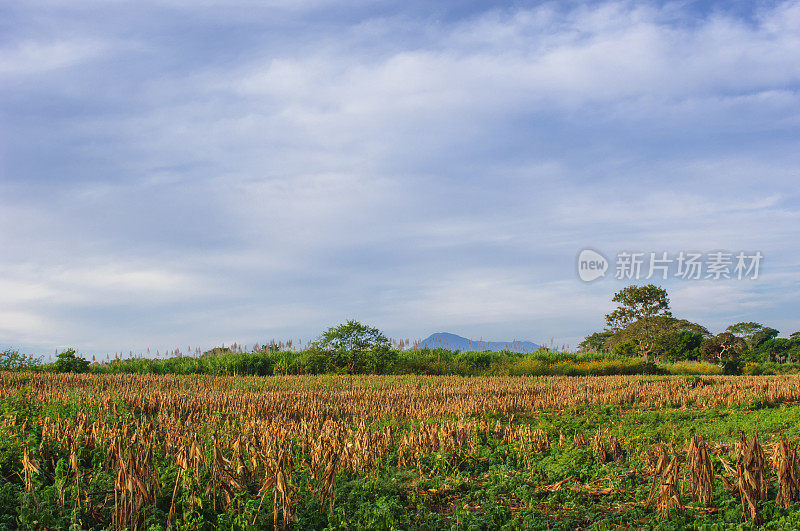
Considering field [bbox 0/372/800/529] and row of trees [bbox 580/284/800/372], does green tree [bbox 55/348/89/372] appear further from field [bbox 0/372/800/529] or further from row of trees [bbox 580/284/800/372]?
row of trees [bbox 580/284/800/372]

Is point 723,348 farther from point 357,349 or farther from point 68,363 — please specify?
point 68,363

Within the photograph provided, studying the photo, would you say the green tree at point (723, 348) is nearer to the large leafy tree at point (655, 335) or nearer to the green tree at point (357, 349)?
the large leafy tree at point (655, 335)

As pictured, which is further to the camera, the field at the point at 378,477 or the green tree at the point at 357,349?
the green tree at the point at 357,349

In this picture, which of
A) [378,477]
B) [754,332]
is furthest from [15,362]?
[754,332]

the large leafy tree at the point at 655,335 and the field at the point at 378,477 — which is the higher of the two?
the large leafy tree at the point at 655,335

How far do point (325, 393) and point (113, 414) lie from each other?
595 centimetres

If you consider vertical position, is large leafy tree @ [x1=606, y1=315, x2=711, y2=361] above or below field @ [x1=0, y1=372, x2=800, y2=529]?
above

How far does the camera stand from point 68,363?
24766mm

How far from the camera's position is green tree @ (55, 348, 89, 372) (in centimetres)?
2464

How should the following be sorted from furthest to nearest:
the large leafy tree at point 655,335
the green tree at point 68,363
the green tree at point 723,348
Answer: the large leafy tree at point 655,335
the green tree at point 723,348
the green tree at point 68,363

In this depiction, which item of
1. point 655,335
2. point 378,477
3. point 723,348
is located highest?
point 655,335

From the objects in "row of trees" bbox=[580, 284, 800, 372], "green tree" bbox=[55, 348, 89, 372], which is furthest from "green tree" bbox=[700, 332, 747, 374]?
"green tree" bbox=[55, 348, 89, 372]

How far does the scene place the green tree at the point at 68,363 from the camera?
80.8ft

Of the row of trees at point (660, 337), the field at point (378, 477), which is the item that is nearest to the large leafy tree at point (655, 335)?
the row of trees at point (660, 337)
